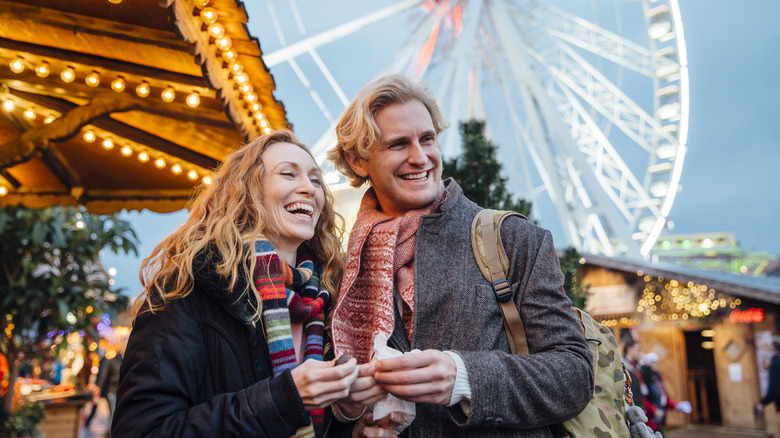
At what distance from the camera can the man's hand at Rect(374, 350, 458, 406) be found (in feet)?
3.73

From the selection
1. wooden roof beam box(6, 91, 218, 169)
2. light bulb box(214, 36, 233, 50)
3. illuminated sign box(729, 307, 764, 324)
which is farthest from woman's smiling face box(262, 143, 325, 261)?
illuminated sign box(729, 307, 764, 324)

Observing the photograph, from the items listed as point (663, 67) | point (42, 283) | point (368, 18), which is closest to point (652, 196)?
point (663, 67)

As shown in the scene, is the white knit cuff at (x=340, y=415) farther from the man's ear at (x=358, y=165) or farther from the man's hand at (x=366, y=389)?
the man's ear at (x=358, y=165)

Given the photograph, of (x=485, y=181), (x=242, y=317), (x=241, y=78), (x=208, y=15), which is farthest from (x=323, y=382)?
(x=241, y=78)

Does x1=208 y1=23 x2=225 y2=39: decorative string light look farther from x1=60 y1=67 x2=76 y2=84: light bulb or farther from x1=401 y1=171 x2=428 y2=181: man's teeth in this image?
x1=401 y1=171 x2=428 y2=181: man's teeth

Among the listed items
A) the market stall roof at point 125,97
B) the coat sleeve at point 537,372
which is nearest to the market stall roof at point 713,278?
the market stall roof at point 125,97

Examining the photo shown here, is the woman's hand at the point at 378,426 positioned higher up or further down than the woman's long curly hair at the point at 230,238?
further down

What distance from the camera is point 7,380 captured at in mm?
6020

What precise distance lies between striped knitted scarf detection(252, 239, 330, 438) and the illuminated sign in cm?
1100

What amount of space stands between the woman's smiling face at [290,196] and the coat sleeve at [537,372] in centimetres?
69

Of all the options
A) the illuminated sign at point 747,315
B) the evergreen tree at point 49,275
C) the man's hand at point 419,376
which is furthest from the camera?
the illuminated sign at point 747,315

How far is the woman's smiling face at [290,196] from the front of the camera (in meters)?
1.66

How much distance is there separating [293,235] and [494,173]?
1426 millimetres

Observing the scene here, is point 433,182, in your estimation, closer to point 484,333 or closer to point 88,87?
point 484,333
